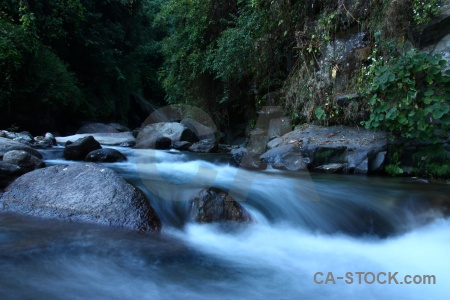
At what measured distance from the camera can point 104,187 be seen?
3879 mm

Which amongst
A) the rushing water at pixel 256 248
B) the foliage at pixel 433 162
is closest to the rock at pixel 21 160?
the rushing water at pixel 256 248

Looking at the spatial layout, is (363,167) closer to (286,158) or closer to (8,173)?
(286,158)

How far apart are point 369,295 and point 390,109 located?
→ 3.32 metres

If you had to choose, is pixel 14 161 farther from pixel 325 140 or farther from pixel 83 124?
pixel 83 124

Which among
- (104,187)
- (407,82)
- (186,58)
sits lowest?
(104,187)

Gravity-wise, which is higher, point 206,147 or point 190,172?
→ point 206,147

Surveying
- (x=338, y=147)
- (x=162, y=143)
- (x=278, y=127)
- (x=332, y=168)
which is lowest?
(x=162, y=143)

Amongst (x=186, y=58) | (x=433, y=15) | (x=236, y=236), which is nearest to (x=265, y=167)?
(x=236, y=236)

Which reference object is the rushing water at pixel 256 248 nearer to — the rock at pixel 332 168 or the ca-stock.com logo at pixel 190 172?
the ca-stock.com logo at pixel 190 172

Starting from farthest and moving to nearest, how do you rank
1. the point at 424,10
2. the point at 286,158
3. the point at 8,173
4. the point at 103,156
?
the point at 103,156 → the point at 286,158 → the point at 424,10 → the point at 8,173

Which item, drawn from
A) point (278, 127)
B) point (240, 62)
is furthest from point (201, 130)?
point (278, 127)

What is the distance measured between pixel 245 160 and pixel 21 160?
339 cm

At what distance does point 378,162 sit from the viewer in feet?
18.3

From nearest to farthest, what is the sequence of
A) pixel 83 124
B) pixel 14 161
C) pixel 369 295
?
pixel 369 295 → pixel 14 161 → pixel 83 124
